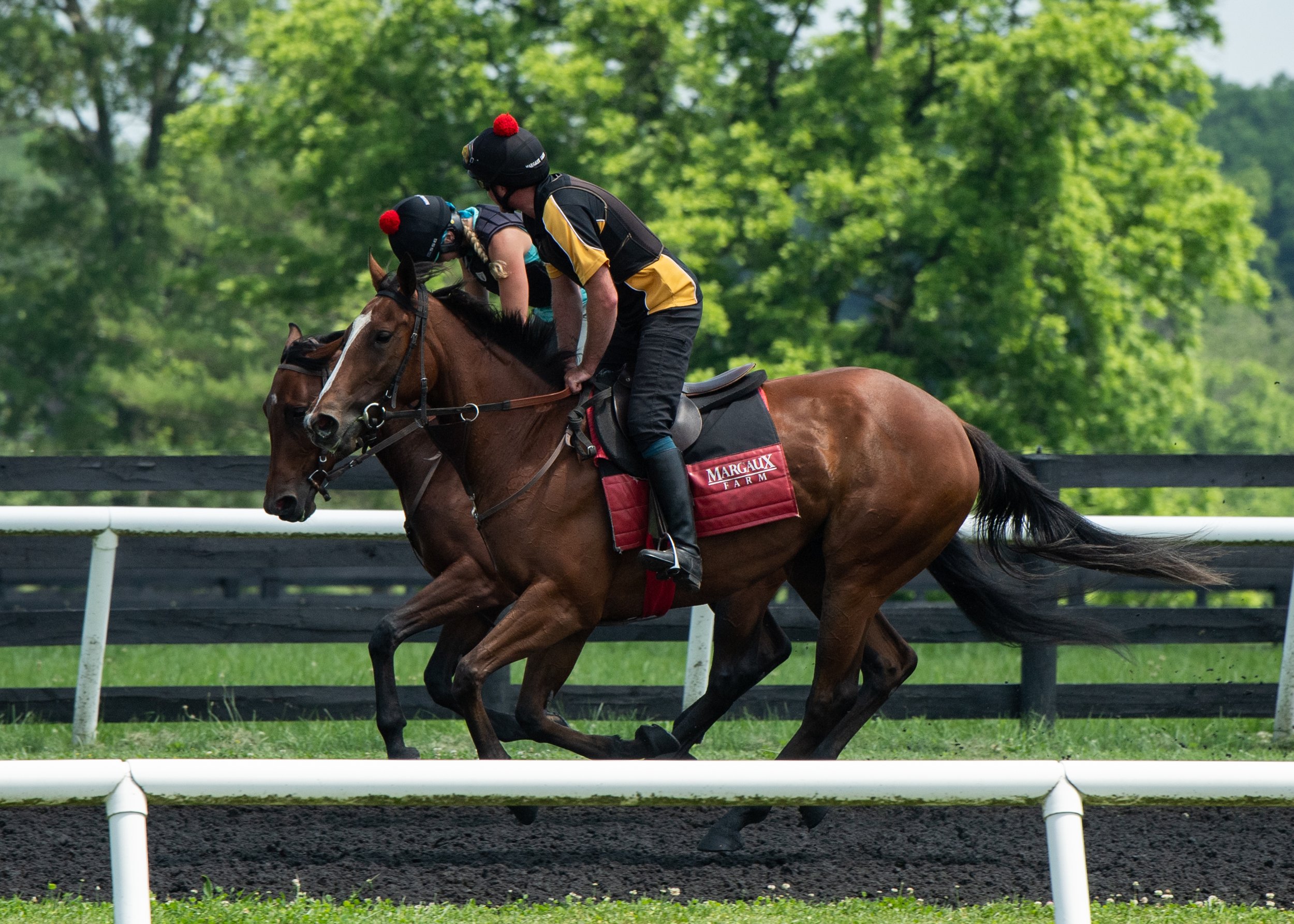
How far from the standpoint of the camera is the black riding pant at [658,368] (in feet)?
15.1

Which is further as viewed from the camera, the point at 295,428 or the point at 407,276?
the point at 295,428

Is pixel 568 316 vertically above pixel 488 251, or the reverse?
pixel 488 251

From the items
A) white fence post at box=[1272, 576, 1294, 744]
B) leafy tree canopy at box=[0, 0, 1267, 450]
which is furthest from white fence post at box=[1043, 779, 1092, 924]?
leafy tree canopy at box=[0, 0, 1267, 450]

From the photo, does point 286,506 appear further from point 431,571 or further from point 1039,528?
point 1039,528

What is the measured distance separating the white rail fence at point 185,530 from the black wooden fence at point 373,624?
321mm

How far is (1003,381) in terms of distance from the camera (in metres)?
18.2

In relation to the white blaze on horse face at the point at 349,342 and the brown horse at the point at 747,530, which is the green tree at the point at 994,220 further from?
the white blaze on horse face at the point at 349,342

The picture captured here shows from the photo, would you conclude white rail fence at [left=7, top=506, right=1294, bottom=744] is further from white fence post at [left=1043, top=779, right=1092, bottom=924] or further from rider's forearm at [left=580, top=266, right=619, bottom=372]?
white fence post at [left=1043, top=779, right=1092, bottom=924]

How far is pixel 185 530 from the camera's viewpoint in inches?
247

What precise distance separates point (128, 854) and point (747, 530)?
2.64 meters

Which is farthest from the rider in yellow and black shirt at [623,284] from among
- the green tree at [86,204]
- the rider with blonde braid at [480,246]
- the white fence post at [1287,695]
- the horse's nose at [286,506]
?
the green tree at [86,204]

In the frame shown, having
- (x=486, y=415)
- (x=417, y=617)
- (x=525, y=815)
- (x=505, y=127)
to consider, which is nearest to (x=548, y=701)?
(x=525, y=815)

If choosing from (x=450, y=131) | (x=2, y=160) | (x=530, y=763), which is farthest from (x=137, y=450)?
(x=2, y=160)

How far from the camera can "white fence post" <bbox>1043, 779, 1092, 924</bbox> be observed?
267 cm
